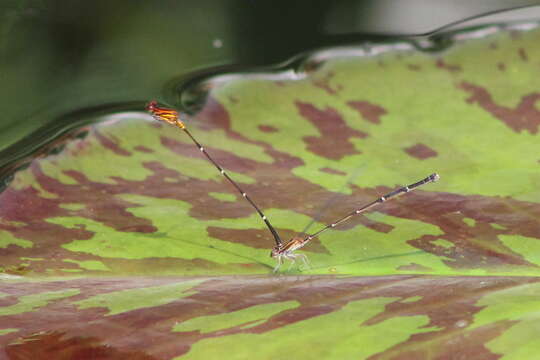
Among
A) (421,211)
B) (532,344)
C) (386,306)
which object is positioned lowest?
(532,344)

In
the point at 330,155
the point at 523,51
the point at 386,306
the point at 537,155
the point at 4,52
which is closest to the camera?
the point at 386,306

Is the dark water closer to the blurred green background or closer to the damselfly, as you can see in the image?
the blurred green background

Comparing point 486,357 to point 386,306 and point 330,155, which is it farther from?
point 330,155

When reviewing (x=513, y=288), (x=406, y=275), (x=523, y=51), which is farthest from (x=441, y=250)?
(x=523, y=51)

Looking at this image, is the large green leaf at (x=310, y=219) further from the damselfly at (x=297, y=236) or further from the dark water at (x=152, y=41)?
the dark water at (x=152, y=41)

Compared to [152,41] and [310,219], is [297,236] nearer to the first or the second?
[310,219]

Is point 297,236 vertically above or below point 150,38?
below

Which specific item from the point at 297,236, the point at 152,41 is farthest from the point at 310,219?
the point at 152,41

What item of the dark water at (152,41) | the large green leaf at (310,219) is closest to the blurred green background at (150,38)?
the dark water at (152,41)
